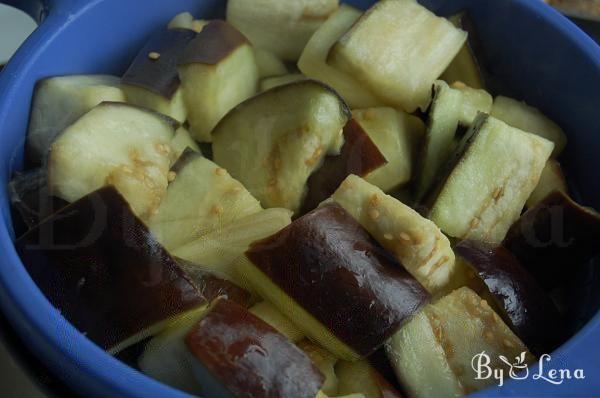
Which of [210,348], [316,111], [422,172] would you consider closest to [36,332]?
[210,348]

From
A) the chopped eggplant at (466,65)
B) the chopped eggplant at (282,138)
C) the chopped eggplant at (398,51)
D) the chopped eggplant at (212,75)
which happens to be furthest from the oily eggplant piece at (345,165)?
the chopped eggplant at (466,65)

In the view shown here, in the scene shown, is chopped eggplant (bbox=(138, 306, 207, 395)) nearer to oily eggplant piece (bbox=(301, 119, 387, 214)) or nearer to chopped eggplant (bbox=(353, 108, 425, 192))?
oily eggplant piece (bbox=(301, 119, 387, 214))

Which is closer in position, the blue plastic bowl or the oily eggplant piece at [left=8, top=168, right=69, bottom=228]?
the blue plastic bowl

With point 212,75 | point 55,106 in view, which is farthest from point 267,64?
point 55,106

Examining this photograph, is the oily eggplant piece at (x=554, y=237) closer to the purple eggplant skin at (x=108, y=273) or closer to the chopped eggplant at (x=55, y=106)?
the purple eggplant skin at (x=108, y=273)

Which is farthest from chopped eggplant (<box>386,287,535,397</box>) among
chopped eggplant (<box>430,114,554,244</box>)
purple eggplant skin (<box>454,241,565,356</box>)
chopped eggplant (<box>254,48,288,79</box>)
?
chopped eggplant (<box>254,48,288,79</box>)

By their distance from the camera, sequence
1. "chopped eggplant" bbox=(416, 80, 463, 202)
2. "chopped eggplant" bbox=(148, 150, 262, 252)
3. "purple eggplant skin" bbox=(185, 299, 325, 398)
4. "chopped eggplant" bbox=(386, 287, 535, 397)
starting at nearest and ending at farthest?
"purple eggplant skin" bbox=(185, 299, 325, 398) → "chopped eggplant" bbox=(386, 287, 535, 397) → "chopped eggplant" bbox=(148, 150, 262, 252) → "chopped eggplant" bbox=(416, 80, 463, 202)

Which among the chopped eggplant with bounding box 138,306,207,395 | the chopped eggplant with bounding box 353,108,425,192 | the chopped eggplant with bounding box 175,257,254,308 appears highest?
the chopped eggplant with bounding box 353,108,425,192
